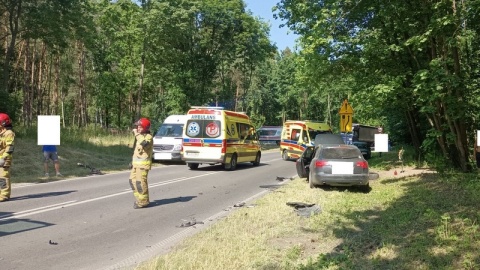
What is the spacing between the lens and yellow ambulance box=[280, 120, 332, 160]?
79.1 feet

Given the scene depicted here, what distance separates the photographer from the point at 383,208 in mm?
9422

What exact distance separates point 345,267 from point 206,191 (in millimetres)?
7647

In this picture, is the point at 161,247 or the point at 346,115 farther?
the point at 346,115

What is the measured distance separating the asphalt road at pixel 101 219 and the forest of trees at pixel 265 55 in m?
5.88

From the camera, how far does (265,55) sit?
142ft

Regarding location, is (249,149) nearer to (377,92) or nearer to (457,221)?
(377,92)

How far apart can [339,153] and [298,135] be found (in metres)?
12.3

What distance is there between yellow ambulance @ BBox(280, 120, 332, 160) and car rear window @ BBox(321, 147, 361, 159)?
36.3ft

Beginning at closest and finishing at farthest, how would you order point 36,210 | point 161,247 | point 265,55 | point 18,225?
point 161,247 → point 18,225 → point 36,210 → point 265,55

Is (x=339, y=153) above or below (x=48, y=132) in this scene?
below

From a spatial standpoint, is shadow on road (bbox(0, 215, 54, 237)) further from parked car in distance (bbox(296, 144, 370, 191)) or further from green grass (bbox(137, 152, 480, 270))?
parked car in distance (bbox(296, 144, 370, 191))

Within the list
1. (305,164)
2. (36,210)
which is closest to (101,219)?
(36,210)

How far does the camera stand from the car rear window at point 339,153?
482 inches

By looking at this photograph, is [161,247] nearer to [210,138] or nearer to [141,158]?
[141,158]
